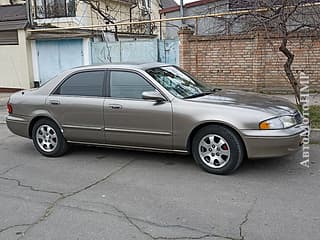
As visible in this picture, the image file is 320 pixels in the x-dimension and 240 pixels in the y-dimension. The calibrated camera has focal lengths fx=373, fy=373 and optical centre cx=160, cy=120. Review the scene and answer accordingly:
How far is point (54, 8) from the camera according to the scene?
18656mm

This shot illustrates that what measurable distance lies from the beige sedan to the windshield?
0.06 feet

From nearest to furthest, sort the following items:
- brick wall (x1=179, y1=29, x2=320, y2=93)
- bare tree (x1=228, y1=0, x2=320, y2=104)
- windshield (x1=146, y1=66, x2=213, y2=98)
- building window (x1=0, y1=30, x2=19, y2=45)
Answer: windshield (x1=146, y1=66, x2=213, y2=98)
bare tree (x1=228, y1=0, x2=320, y2=104)
brick wall (x1=179, y1=29, x2=320, y2=93)
building window (x1=0, y1=30, x2=19, y2=45)

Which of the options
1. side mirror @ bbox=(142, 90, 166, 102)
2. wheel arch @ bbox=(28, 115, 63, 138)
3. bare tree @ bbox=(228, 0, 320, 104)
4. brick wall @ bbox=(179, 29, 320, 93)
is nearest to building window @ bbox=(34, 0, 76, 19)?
brick wall @ bbox=(179, 29, 320, 93)

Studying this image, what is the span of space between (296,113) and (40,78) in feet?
44.7

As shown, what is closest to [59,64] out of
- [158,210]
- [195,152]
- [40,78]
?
[40,78]

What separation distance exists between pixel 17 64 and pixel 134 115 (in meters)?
12.7

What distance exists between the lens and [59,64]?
52.3 ft

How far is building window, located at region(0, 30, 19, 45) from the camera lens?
53.3 ft

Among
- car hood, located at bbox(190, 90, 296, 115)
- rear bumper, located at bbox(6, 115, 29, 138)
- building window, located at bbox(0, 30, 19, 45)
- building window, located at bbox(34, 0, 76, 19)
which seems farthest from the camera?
building window, located at bbox(34, 0, 76, 19)

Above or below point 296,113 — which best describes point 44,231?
below

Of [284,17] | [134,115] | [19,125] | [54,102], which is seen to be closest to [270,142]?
[134,115]

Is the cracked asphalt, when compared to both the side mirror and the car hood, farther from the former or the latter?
the side mirror

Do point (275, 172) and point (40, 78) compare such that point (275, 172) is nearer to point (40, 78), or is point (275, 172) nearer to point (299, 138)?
point (299, 138)

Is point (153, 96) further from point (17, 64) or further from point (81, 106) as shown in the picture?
point (17, 64)
